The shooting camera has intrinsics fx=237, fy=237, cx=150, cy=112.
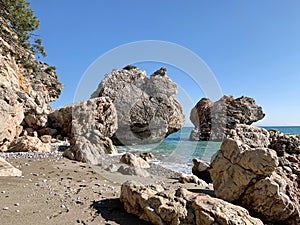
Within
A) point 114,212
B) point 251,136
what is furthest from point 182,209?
point 251,136

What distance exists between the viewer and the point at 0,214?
145 inches

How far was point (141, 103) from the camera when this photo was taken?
38406mm

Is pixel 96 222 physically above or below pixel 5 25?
below

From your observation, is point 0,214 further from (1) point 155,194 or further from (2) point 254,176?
(2) point 254,176

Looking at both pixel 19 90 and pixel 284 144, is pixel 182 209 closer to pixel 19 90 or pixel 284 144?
pixel 284 144

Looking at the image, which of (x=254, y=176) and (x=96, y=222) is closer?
(x=96, y=222)

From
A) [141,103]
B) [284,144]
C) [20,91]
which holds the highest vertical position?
[141,103]

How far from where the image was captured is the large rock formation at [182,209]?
354 centimetres

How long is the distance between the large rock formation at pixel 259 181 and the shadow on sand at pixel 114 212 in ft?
6.64

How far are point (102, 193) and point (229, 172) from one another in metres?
2.80

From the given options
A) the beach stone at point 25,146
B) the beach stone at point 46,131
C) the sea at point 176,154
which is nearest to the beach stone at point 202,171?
the sea at point 176,154

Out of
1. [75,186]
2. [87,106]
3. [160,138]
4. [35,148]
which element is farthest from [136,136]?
[75,186]

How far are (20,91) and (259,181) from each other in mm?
19718

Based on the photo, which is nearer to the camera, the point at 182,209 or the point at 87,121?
the point at 182,209
